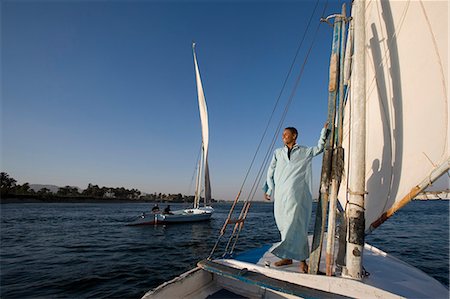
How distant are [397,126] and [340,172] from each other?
3.95ft

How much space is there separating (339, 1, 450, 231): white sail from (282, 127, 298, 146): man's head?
2.75 ft

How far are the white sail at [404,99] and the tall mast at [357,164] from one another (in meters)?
0.26

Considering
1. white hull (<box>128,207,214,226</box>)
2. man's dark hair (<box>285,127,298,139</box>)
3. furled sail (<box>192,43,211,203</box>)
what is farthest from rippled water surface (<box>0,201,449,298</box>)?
furled sail (<box>192,43,211,203</box>)

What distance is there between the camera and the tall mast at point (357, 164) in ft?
9.24

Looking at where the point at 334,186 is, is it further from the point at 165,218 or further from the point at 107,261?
the point at 165,218

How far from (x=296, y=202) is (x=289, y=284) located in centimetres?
115

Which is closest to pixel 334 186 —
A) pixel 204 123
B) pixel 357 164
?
pixel 357 164

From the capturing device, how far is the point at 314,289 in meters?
2.49

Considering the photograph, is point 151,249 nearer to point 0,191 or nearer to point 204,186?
point 204,186

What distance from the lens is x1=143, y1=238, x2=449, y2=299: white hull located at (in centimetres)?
242

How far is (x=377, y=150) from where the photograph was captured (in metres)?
3.73

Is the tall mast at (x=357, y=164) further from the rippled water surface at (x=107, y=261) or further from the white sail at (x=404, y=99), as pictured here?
the rippled water surface at (x=107, y=261)

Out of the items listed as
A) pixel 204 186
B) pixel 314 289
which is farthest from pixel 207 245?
pixel 204 186

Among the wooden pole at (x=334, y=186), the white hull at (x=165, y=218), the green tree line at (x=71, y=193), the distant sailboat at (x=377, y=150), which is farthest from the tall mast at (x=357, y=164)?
the green tree line at (x=71, y=193)
